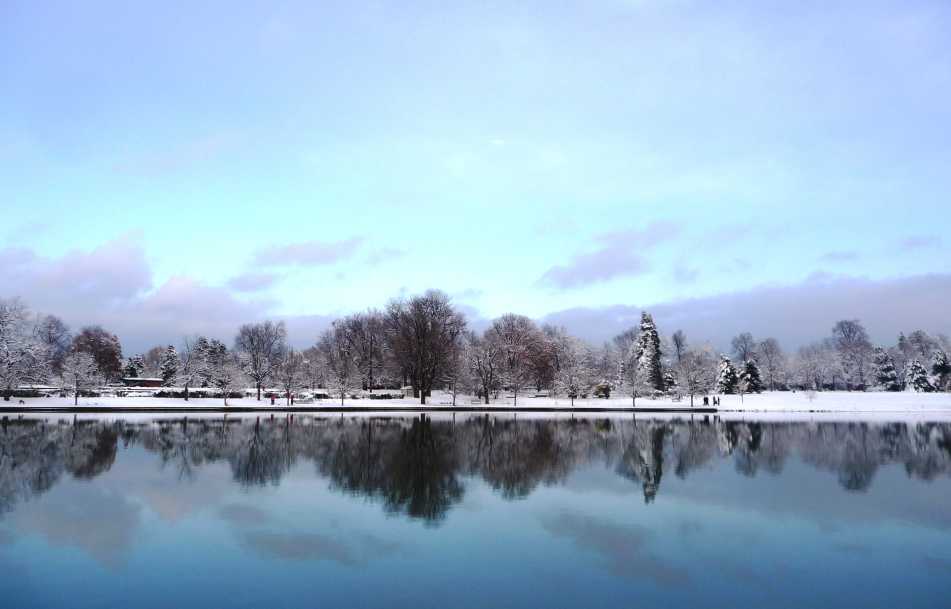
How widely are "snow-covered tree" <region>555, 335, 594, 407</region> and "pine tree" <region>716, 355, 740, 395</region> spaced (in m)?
17.2

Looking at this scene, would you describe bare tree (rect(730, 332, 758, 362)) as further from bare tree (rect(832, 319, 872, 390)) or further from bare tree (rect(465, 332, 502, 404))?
bare tree (rect(465, 332, 502, 404))

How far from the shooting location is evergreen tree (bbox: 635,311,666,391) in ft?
257

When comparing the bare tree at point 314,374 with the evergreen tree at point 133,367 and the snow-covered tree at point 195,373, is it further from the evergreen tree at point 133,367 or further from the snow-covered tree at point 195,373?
the evergreen tree at point 133,367

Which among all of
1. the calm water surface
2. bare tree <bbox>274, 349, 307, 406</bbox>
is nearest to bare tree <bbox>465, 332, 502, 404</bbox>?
bare tree <bbox>274, 349, 307, 406</bbox>

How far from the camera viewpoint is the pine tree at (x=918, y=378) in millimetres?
84625

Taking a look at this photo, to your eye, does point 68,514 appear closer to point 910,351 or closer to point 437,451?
point 437,451

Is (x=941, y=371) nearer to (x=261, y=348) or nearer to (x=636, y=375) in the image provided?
(x=636, y=375)

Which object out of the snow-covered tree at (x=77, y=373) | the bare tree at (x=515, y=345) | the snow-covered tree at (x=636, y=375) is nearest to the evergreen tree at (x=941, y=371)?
the snow-covered tree at (x=636, y=375)

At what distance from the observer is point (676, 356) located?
112 metres

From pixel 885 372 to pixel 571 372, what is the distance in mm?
50773

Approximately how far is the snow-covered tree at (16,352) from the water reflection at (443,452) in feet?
57.7

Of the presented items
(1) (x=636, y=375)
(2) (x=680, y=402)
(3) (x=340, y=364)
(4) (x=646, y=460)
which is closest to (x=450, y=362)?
(3) (x=340, y=364)

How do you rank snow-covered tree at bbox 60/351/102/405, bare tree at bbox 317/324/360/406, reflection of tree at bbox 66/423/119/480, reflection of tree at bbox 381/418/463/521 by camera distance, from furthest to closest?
bare tree at bbox 317/324/360/406 < snow-covered tree at bbox 60/351/102/405 < reflection of tree at bbox 66/423/119/480 < reflection of tree at bbox 381/418/463/521

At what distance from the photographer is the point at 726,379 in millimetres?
85562
